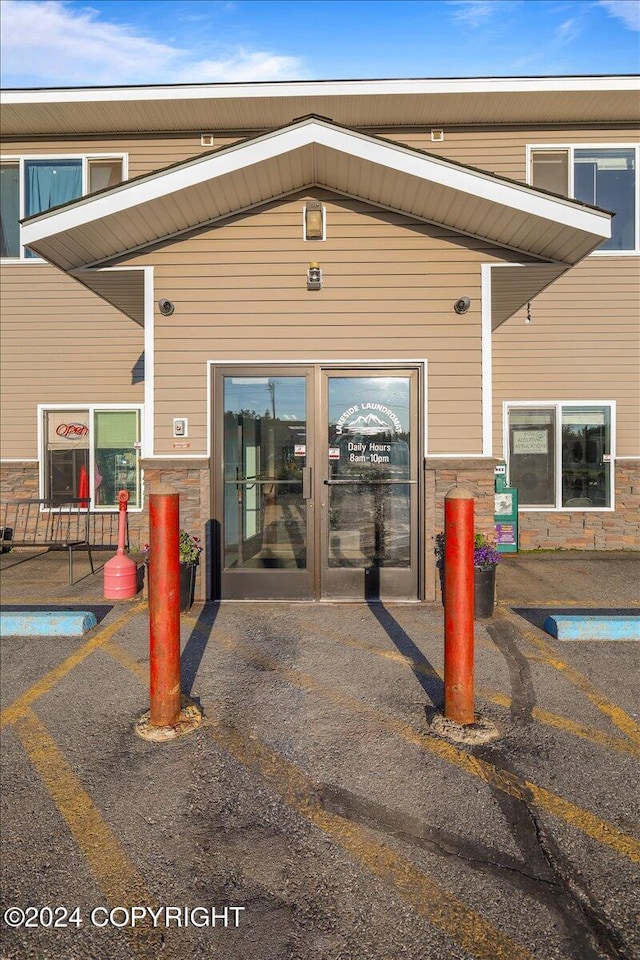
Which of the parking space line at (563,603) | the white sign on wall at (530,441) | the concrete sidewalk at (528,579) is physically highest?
the white sign on wall at (530,441)

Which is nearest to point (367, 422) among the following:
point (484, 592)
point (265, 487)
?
point (265, 487)

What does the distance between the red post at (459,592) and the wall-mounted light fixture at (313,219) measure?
4188 millimetres

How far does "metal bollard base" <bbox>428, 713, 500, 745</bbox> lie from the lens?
134 inches

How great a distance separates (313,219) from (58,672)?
5194 millimetres

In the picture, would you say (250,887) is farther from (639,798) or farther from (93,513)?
(93,513)

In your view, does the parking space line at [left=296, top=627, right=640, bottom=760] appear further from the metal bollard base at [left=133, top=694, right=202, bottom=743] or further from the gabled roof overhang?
the gabled roof overhang

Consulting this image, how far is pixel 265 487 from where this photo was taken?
21.5 ft

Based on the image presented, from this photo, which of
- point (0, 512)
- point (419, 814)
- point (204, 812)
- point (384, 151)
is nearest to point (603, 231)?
point (384, 151)

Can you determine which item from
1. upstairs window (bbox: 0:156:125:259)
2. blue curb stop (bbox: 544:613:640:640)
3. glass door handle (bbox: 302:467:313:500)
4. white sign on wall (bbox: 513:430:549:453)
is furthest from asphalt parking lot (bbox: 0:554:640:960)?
upstairs window (bbox: 0:156:125:259)

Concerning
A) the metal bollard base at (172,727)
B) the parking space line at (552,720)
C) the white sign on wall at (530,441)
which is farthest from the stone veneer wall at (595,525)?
the metal bollard base at (172,727)

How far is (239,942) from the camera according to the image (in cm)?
204

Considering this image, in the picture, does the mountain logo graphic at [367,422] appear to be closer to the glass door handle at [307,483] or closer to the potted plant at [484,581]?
the glass door handle at [307,483]

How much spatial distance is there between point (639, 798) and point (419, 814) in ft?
3.69

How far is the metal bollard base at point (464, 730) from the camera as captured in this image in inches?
134
